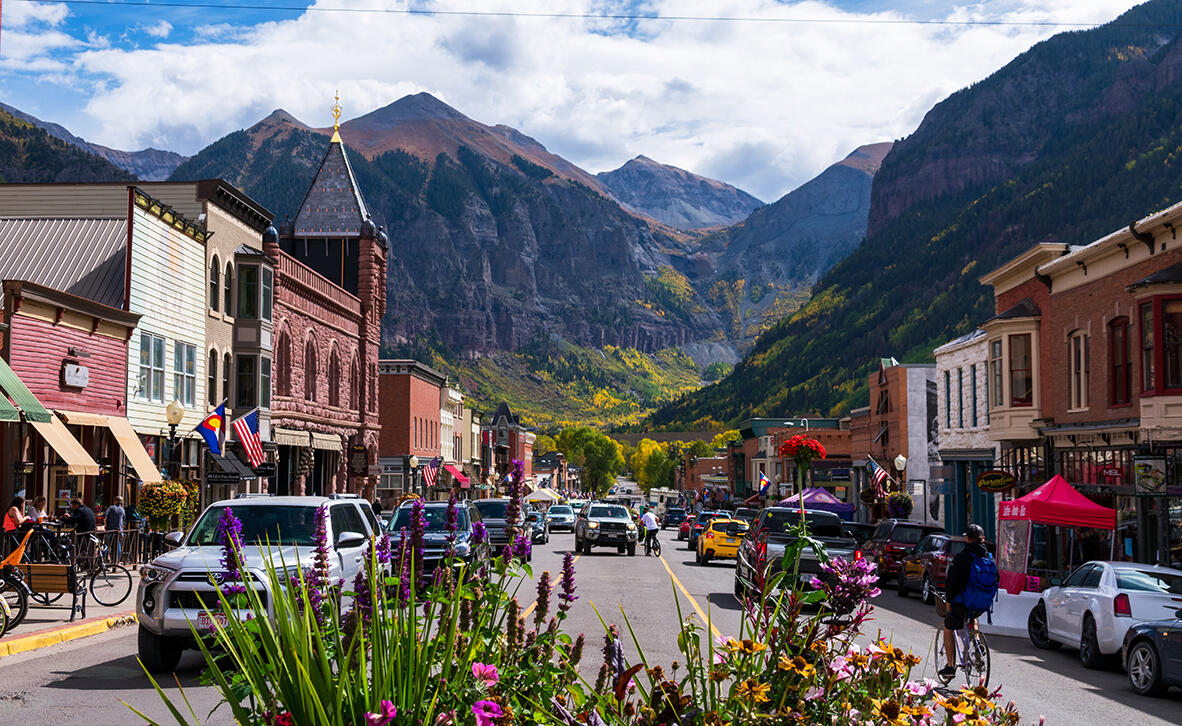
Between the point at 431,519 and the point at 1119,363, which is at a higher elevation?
the point at 1119,363

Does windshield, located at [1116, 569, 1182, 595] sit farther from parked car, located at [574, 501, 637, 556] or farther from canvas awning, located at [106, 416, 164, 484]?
parked car, located at [574, 501, 637, 556]

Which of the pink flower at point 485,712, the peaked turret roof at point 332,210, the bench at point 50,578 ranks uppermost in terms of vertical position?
the peaked turret roof at point 332,210

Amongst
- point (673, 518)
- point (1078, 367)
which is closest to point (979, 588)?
point (1078, 367)

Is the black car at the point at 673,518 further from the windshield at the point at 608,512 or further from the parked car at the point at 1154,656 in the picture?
the parked car at the point at 1154,656

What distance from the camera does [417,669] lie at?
4.44 metres

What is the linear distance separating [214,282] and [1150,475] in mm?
29061

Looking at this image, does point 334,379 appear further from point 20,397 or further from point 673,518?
point 673,518

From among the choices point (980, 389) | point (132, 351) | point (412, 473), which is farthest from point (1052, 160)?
point (132, 351)

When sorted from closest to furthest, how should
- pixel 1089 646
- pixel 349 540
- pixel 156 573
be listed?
pixel 156 573
pixel 349 540
pixel 1089 646

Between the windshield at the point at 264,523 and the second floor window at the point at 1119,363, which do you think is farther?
the second floor window at the point at 1119,363

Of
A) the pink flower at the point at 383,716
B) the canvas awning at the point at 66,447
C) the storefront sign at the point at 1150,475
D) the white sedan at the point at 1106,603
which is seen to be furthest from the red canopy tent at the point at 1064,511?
the pink flower at the point at 383,716

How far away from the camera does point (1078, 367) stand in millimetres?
31609

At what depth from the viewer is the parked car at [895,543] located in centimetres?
3027

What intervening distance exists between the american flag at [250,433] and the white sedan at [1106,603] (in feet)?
72.9
